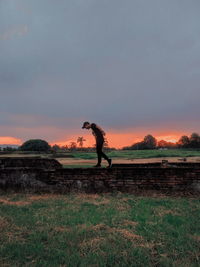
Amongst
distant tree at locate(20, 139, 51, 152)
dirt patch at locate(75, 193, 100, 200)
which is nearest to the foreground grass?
dirt patch at locate(75, 193, 100, 200)

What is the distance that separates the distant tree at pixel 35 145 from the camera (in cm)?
8888

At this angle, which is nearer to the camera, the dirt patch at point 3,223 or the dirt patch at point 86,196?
the dirt patch at point 3,223

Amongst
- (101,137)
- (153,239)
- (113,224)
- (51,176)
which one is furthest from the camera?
(101,137)

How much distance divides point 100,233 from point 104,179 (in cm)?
346

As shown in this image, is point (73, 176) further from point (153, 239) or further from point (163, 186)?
point (153, 239)

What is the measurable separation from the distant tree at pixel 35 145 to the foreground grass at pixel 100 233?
8545 cm

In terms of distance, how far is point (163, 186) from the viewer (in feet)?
22.2

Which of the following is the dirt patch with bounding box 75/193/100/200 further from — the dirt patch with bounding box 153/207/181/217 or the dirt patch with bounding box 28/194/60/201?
the dirt patch with bounding box 153/207/181/217

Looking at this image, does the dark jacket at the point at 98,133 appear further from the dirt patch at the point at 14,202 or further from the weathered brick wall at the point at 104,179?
the dirt patch at the point at 14,202

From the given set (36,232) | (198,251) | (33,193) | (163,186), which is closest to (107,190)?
(163,186)

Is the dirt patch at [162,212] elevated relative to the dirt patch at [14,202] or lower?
lower

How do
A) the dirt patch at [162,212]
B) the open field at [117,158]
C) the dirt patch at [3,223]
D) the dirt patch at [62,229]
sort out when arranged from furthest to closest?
the open field at [117,158] → the dirt patch at [162,212] → the dirt patch at [3,223] → the dirt patch at [62,229]

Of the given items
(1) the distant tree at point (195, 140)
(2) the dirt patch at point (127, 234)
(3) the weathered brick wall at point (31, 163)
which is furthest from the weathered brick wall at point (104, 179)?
(1) the distant tree at point (195, 140)

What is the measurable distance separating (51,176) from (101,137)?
2104 mm
